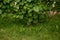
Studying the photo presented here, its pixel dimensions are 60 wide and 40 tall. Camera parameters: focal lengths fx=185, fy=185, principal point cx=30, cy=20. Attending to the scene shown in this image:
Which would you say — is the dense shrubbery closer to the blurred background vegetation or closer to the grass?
the blurred background vegetation

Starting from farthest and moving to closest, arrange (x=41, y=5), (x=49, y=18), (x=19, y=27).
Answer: (x=49, y=18), (x=19, y=27), (x=41, y=5)

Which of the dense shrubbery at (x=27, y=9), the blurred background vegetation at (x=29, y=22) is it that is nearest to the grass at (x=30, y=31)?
the blurred background vegetation at (x=29, y=22)

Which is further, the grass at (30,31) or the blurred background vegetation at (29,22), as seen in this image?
the grass at (30,31)

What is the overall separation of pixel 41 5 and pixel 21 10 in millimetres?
524

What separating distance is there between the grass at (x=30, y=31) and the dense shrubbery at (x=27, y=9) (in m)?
0.23

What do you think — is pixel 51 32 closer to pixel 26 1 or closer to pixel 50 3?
pixel 50 3

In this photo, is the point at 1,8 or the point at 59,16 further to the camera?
the point at 59,16

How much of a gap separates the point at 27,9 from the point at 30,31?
0.63 m

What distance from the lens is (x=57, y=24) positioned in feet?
16.6

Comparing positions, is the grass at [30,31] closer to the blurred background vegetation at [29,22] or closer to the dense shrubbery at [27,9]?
→ the blurred background vegetation at [29,22]

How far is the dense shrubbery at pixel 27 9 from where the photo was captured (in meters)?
4.53

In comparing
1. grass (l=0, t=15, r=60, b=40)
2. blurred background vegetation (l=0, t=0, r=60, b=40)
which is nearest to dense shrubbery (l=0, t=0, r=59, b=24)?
blurred background vegetation (l=0, t=0, r=60, b=40)

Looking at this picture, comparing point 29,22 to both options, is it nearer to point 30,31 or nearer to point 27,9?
point 30,31

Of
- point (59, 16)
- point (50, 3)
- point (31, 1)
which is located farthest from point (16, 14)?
point (59, 16)
